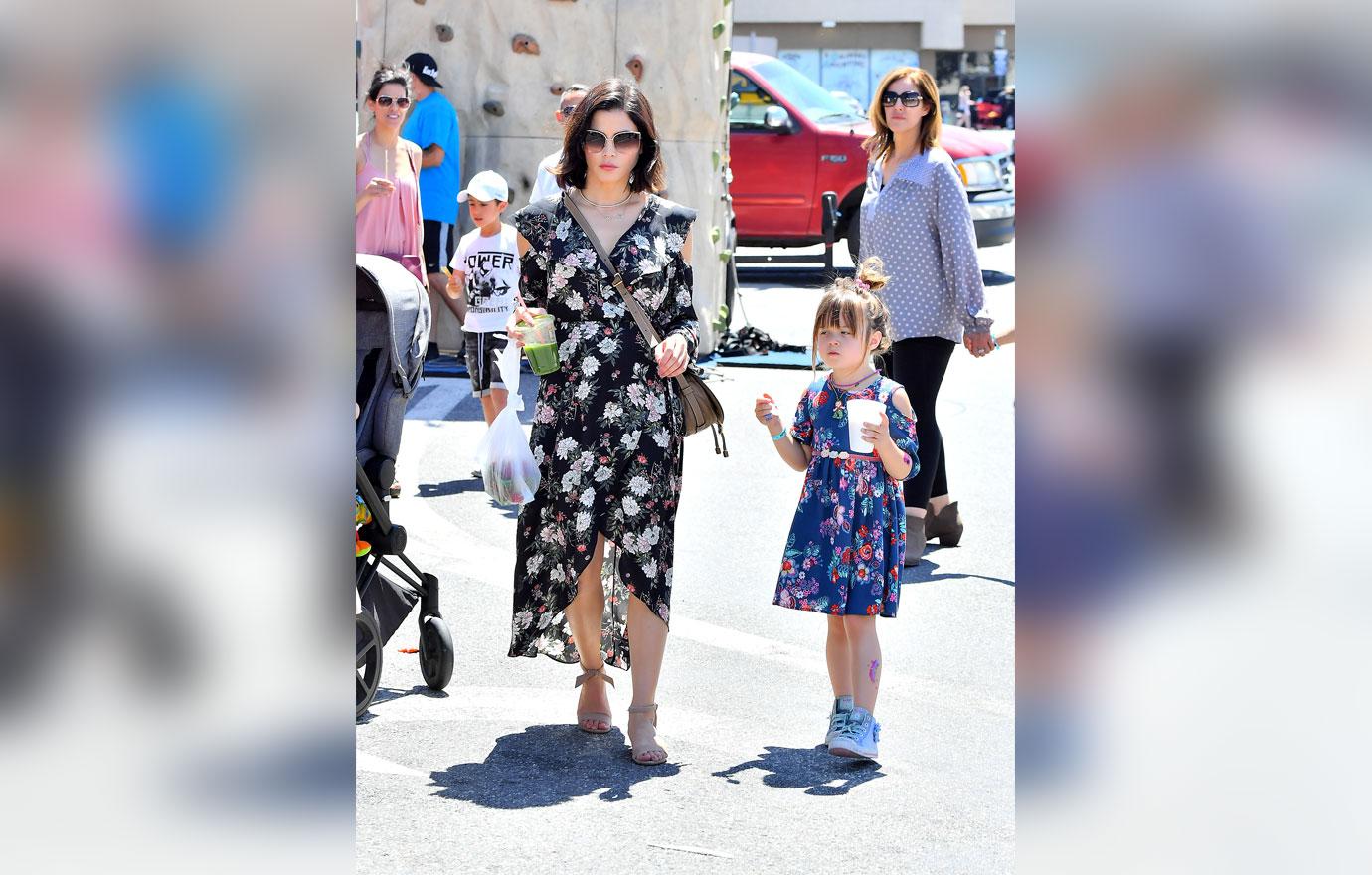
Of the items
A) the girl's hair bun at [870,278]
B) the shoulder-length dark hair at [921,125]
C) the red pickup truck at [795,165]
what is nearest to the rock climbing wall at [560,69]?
the red pickup truck at [795,165]

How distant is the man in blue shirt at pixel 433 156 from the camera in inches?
450

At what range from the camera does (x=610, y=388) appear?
503 cm

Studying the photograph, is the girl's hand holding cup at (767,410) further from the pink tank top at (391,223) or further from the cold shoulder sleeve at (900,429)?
the pink tank top at (391,223)

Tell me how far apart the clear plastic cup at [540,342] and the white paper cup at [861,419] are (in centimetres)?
88

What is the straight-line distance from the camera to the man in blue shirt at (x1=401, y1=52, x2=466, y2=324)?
11430 millimetres

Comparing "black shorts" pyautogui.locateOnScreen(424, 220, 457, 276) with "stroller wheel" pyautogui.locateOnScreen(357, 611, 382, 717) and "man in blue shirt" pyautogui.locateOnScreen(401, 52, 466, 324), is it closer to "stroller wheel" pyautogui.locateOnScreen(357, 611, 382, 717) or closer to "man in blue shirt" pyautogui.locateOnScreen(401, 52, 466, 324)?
"man in blue shirt" pyautogui.locateOnScreen(401, 52, 466, 324)

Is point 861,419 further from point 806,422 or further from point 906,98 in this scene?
point 906,98

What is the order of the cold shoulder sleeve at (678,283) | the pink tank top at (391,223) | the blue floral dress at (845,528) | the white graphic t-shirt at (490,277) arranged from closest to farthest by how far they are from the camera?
the blue floral dress at (845,528), the cold shoulder sleeve at (678,283), the pink tank top at (391,223), the white graphic t-shirt at (490,277)

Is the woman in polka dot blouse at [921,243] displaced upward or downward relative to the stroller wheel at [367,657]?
upward

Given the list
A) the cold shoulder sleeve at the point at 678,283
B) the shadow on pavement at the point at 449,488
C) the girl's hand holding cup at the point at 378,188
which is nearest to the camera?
the cold shoulder sleeve at the point at 678,283

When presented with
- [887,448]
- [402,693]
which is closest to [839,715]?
[887,448]

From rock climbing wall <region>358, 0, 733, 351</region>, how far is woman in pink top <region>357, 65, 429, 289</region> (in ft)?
11.3

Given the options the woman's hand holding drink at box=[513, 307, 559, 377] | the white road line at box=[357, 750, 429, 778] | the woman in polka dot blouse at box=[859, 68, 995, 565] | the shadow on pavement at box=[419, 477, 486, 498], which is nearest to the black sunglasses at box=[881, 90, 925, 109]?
the woman in polka dot blouse at box=[859, 68, 995, 565]
